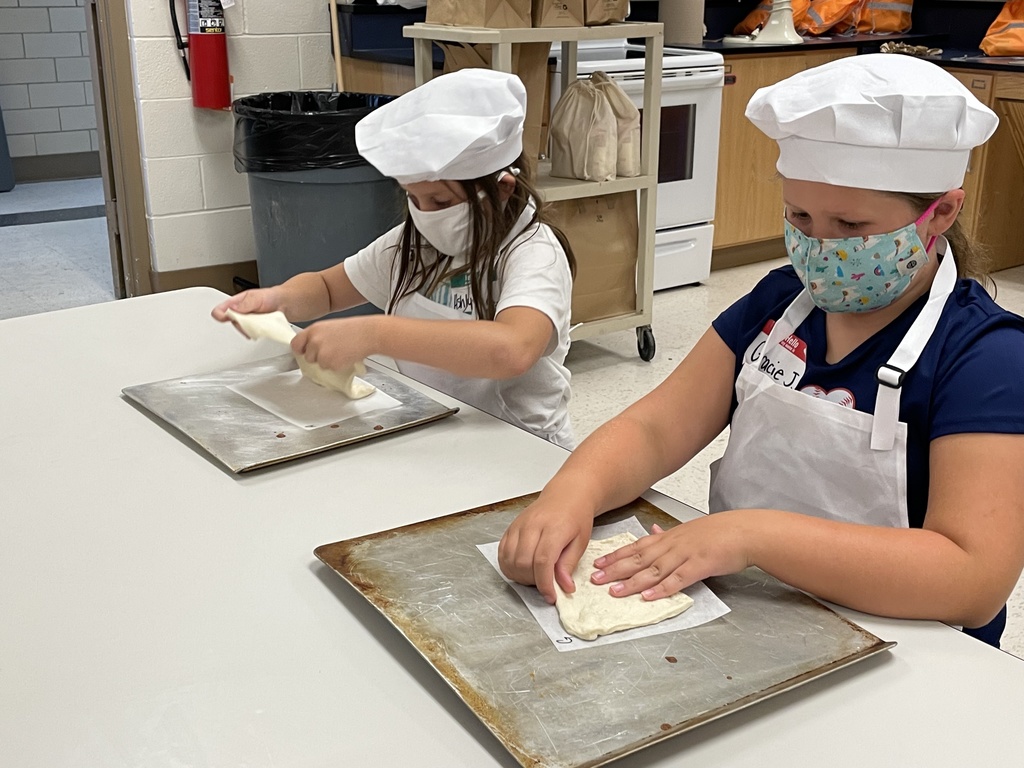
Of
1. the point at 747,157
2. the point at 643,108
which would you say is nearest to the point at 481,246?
the point at 643,108

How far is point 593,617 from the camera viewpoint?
0.77 metres

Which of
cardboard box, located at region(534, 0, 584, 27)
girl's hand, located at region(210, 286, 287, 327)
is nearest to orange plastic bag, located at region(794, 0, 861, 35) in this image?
cardboard box, located at region(534, 0, 584, 27)

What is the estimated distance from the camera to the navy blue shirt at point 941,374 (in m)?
0.89

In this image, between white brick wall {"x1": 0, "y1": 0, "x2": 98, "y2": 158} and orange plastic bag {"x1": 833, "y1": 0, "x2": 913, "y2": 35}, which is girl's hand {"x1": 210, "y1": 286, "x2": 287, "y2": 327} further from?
white brick wall {"x1": 0, "y1": 0, "x2": 98, "y2": 158}

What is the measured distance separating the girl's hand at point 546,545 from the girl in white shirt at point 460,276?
0.43 m

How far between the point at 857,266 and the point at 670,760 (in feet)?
1.67

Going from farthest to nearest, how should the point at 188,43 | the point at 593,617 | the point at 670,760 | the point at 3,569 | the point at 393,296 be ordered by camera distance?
the point at 188,43 < the point at 393,296 < the point at 3,569 < the point at 593,617 < the point at 670,760

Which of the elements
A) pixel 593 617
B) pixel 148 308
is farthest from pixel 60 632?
pixel 148 308

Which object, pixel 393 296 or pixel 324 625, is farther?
pixel 393 296

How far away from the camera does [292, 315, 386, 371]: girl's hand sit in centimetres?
121

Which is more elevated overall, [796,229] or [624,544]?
[796,229]

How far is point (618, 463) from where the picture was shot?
0.98m

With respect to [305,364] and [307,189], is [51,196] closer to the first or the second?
[307,189]

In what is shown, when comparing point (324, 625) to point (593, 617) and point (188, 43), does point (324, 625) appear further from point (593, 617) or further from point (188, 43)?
point (188, 43)
